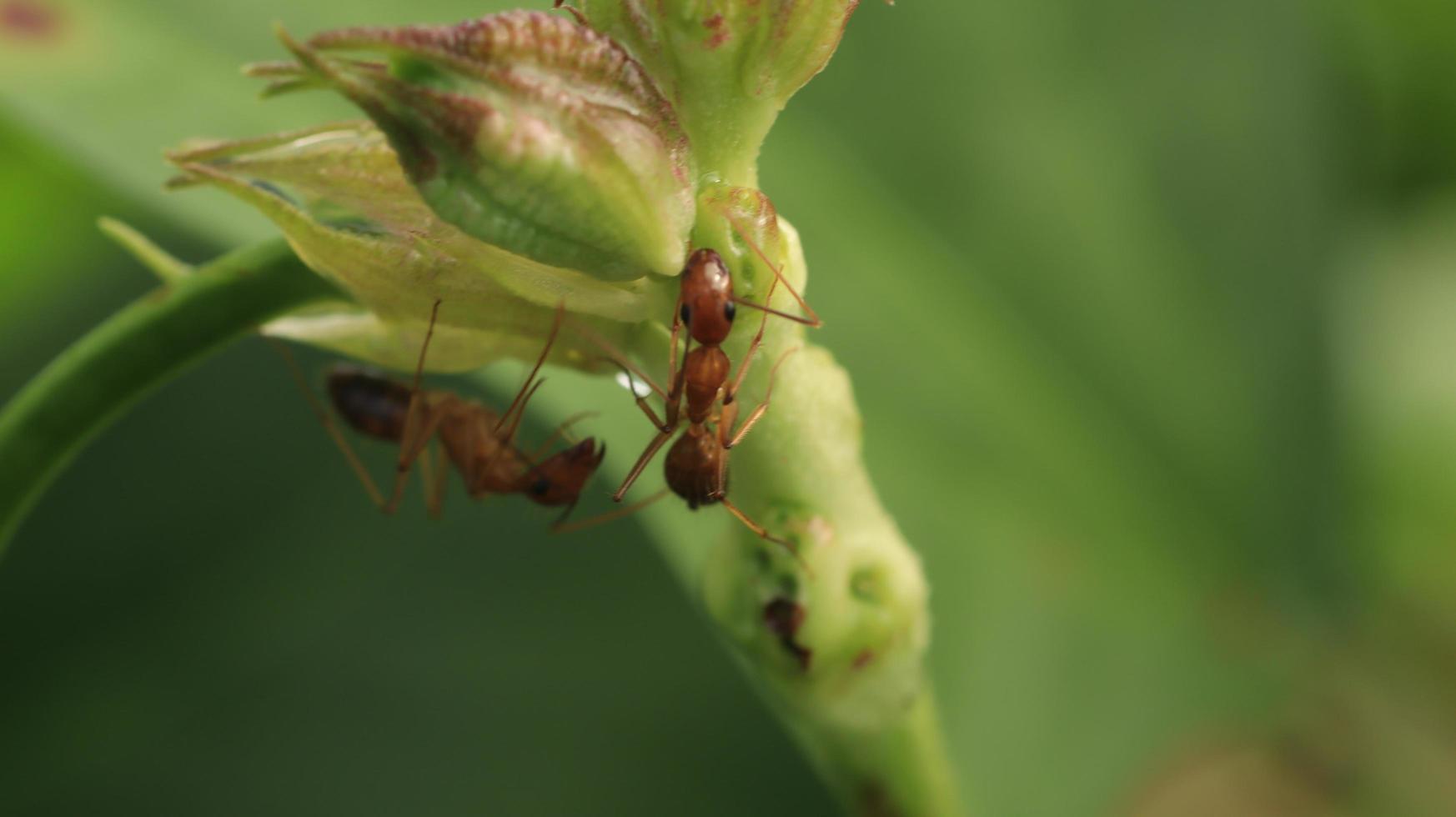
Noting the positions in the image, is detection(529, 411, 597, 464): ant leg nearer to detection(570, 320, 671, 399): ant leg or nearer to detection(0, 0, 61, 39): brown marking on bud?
detection(570, 320, 671, 399): ant leg

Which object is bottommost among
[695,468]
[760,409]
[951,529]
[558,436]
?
[951,529]

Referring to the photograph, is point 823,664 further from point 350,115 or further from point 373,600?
point 373,600

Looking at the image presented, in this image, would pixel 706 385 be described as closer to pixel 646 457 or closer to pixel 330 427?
pixel 646 457

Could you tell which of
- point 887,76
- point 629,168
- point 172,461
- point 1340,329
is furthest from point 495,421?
point 1340,329

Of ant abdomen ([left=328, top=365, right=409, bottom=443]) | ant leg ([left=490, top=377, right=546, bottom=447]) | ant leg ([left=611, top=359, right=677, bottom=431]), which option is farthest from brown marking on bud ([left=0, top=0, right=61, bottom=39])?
ant leg ([left=611, top=359, right=677, bottom=431])

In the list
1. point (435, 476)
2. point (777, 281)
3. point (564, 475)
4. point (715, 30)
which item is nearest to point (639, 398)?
point (564, 475)
